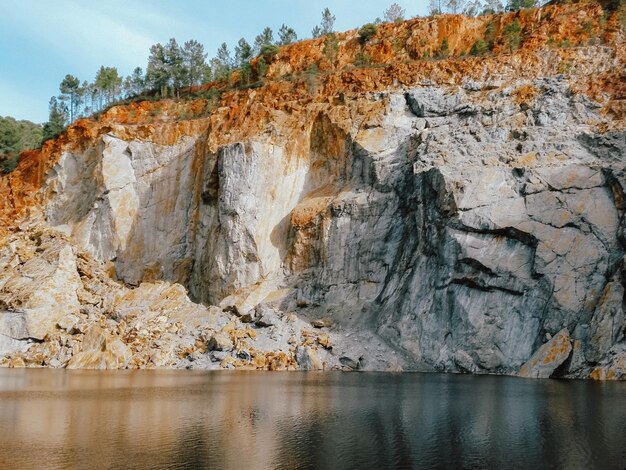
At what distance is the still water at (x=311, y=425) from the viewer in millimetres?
19000

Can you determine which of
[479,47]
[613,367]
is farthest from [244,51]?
[613,367]

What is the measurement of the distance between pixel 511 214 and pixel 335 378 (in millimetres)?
20243

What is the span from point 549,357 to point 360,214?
2335 centimetres

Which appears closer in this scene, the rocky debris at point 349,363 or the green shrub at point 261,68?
the rocky debris at point 349,363

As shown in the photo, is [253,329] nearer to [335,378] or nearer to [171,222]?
A: [335,378]

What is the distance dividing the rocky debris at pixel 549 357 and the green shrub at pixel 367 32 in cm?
4735

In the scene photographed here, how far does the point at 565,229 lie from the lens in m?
49.5

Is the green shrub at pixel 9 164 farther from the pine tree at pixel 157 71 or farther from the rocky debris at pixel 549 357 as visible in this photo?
the rocky debris at pixel 549 357

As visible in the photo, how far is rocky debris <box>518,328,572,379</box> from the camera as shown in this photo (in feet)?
148

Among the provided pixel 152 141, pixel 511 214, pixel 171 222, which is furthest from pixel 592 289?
pixel 152 141

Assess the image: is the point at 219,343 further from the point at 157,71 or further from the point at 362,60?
the point at 157,71

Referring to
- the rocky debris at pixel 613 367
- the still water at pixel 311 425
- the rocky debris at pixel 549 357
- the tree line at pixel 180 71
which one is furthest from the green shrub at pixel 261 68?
the rocky debris at pixel 613 367

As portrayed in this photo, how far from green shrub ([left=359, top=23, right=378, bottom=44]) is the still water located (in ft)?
172

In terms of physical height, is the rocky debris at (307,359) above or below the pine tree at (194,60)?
below
